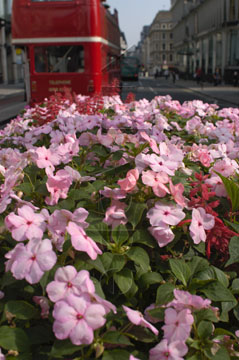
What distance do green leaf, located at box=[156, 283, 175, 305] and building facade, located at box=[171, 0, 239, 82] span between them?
40108 mm

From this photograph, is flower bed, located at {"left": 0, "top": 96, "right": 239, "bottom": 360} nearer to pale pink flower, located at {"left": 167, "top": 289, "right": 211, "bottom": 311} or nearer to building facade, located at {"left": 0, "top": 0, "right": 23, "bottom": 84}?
pale pink flower, located at {"left": 167, "top": 289, "right": 211, "bottom": 311}

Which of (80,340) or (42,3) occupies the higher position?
(42,3)

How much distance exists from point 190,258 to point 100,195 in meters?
0.41

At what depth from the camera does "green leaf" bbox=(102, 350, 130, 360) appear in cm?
117

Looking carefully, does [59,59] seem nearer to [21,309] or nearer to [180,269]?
[180,269]

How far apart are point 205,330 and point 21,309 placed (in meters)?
0.51

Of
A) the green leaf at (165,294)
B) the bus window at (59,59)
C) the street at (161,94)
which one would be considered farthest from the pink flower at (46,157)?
the bus window at (59,59)

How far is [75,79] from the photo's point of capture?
1159cm

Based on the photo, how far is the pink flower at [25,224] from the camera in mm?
1352

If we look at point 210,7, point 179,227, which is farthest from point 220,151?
point 210,7

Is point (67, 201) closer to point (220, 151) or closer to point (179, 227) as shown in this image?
point (179, 227)

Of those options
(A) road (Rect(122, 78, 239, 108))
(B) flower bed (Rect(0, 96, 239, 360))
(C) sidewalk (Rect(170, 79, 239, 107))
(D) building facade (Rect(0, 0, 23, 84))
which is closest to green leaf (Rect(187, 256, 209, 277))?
(B) flower bed (Rect(0, 96, 239, 360))

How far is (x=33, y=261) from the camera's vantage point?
1250 mm

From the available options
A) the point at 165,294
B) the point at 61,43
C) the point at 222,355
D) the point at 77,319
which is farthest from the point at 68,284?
the point at 61,43
